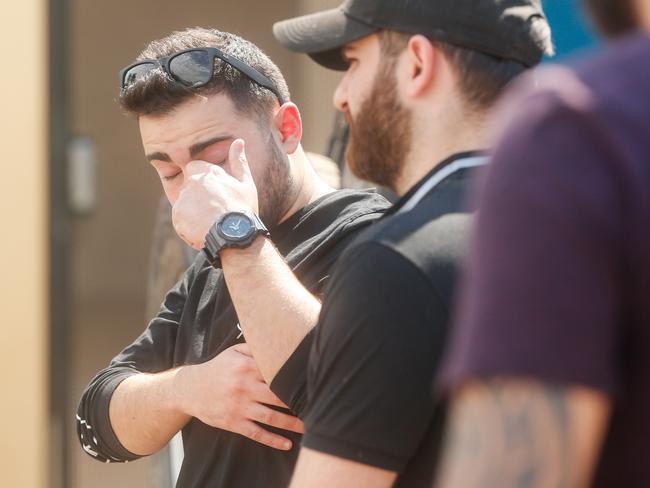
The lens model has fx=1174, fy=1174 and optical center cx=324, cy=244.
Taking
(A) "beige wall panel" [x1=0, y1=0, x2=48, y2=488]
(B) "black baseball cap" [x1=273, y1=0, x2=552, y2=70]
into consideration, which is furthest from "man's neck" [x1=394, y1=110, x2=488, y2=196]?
(A) "beige wall panel" [x1=0, y1=0, x2=48, y2=488]

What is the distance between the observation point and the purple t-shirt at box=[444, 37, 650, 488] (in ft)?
3.19

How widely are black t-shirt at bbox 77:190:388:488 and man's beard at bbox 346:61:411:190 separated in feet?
1.34

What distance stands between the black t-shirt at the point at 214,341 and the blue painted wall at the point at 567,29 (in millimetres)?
1165

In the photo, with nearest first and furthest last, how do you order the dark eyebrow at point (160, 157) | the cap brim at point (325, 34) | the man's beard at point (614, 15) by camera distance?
the man's beard at point (614, 15) < the cap brim at point (325, 34) < the dark eyebrow at point (160, 157)

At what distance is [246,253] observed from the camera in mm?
2135

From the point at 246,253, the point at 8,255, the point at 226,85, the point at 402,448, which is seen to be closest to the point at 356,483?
the point at 402,448

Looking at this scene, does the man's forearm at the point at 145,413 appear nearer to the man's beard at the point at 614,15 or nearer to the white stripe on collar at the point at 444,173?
the white stripe on collar at the point at 444,173

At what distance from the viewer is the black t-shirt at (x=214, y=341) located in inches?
87.8

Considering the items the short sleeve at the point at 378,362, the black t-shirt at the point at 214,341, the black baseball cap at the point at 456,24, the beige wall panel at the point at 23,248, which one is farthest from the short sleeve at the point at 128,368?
the beige wall panel at the point at 23,248

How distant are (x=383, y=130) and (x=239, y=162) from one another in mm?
638

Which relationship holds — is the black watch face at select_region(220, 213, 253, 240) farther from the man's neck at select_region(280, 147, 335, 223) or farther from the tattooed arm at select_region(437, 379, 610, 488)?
the tattooed arm at select_region(437, 379, 610, 488)

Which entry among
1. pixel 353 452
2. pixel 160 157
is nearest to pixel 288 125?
pixel 160 157

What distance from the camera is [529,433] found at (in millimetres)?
995

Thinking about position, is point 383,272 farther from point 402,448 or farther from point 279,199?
point 279,199
